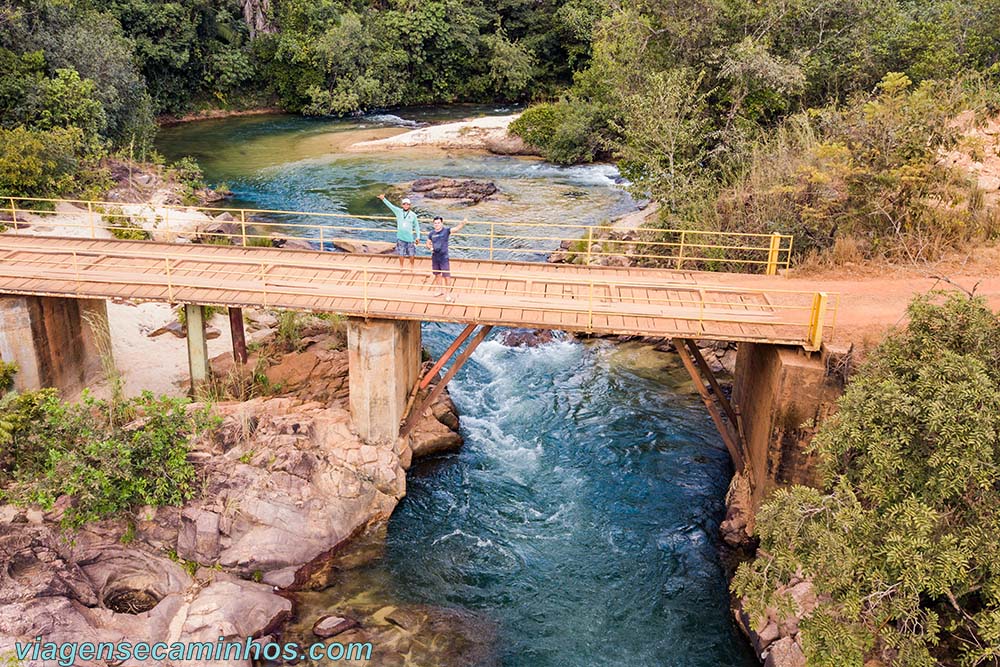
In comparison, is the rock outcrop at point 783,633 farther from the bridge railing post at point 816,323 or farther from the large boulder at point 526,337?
the large boulder at point 526,337

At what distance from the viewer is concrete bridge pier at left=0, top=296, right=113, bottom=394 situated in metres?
19.2

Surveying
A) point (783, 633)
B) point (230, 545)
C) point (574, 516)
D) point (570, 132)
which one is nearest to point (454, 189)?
point (570, 132)

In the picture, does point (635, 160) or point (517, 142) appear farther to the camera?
point (517, 142)

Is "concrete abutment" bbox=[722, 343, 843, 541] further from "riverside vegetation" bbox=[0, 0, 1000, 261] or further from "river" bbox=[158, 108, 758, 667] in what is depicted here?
"riverside vegetation" bbox=[0, 0, 1000, 261]

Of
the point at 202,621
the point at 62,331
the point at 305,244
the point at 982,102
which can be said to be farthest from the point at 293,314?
the point at 982,102

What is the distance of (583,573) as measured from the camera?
56.9ft

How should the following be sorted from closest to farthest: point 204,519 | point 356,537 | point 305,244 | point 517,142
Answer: point 204,519
point 356,537
point 305,244
point 517,142

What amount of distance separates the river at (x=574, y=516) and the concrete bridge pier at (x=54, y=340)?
8792 mm

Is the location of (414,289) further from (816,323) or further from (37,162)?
(37,162)

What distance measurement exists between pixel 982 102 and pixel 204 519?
1056 inches

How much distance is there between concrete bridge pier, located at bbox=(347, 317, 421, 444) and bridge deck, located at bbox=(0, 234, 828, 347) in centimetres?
56

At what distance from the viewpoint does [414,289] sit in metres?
19.4

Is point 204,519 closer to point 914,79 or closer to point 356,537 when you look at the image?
point 356,537

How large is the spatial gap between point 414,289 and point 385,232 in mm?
12220
